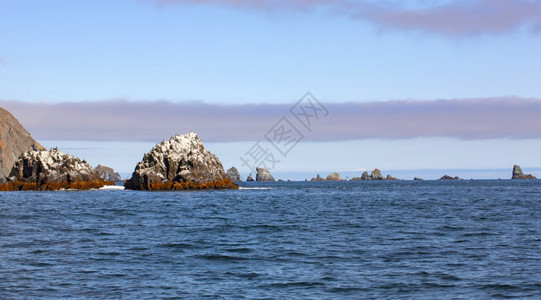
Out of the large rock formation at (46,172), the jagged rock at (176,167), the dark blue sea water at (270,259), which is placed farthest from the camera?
the large rock formation at (46,172)

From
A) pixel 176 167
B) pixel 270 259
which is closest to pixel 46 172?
pixel 176 167

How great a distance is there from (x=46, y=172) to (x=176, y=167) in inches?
1348

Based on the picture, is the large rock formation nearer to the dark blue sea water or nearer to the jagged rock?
the jagged rock

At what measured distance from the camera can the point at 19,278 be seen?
27125 millimetres

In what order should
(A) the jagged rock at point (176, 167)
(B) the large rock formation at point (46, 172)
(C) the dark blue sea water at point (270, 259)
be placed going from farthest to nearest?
1. (B) the large rock formation at point (46, 172)
2. (A) the jagged rock at point (176, 167)
3. (C) the dark blue sea water at point (270, 259)

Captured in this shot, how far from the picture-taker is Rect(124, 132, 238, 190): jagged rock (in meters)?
147

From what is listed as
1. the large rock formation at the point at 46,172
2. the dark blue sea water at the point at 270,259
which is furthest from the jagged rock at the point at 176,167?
the dark blue sea water at the point at 270,259

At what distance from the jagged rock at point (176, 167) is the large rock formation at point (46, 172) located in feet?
54.0

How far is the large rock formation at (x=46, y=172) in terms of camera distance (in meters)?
147

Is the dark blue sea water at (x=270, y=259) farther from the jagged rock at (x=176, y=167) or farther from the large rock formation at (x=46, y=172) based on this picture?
the large rock formation at (x=46, y=172)

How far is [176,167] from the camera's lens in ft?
486

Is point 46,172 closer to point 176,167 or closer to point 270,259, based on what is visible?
point 176,167

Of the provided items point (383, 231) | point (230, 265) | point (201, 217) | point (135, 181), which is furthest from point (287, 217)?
point (135, 181)

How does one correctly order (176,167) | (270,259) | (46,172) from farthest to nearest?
(176,167), (46,172), (270,259)
